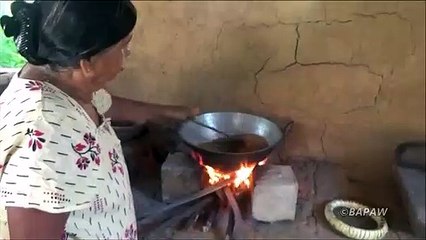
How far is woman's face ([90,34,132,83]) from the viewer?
1.07 m

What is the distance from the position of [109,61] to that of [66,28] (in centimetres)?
12

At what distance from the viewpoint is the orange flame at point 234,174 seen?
1.69m

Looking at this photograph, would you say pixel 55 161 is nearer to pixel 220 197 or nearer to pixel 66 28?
pixel 66 28

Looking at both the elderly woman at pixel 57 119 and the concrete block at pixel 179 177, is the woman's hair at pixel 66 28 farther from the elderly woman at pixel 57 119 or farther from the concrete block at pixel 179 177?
the concrete block at pixel 179 177

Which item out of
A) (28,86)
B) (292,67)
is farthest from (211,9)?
(28,86)

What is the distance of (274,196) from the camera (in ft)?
5.60

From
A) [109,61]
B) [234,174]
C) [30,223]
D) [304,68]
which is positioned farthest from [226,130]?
[30,223]

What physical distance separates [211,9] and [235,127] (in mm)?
360

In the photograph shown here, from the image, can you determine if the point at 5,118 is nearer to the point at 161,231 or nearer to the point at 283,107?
the point at 161,231

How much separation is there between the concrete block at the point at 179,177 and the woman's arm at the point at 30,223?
2.40 feet

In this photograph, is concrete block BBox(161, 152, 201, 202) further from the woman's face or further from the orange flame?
the woman's face

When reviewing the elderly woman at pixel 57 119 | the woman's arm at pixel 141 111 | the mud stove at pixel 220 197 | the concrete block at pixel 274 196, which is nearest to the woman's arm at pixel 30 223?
the elderly woman at pixel 57 119

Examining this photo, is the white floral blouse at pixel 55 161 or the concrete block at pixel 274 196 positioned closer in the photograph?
the white floral blouse at pixel 55 161

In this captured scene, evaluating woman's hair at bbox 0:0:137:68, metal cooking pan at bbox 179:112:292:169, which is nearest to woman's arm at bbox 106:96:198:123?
metal cooking pan at bbox 179:112:292:169
